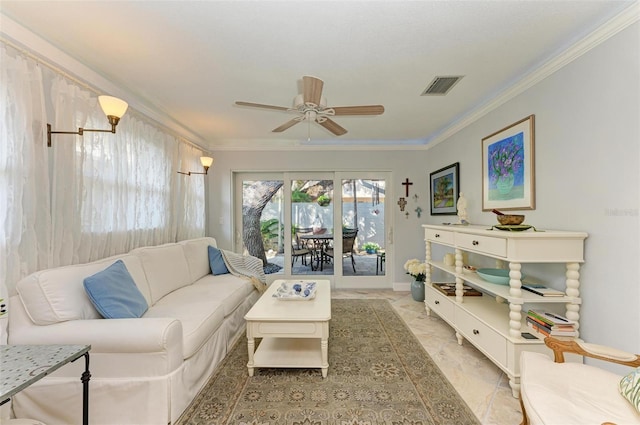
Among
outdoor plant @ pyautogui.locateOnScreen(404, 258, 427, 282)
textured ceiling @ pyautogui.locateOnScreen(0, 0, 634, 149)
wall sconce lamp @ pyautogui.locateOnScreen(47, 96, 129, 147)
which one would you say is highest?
textured ceiling @ pyautogui.locateOnScreen(0, 0, 634, 149)

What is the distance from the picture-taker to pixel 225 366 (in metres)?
2.22

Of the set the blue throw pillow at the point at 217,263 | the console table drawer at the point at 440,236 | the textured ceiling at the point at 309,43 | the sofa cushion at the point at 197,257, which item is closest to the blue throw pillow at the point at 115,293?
the sofa cushion at the point at 197,257

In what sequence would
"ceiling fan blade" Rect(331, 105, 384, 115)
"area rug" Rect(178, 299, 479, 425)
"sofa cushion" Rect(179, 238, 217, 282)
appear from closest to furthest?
1. "area rug" Rect(178, 299, 479, 425)
2. "ceiling fan blade" Rect(331, 105, 384, 115)
3. "sofa cushion" Rect(179, 238, 217, 282)

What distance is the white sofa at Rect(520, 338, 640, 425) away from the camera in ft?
3.68

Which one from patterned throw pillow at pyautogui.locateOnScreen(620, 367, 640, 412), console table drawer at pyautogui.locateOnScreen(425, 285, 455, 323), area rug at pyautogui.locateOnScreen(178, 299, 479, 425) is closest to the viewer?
patterned throw pillow at pyautogui.locateOnScreen(620, 367, 640, 412)

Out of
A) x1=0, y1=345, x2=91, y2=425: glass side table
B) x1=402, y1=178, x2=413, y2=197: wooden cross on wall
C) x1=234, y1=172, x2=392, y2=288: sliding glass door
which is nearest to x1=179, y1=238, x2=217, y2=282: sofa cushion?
x1=234, y1=172, x2=392, y2=288: sliding glass door

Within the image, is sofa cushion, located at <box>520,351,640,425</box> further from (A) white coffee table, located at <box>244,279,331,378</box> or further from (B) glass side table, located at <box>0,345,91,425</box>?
(B) glass side table, located at <box>0,345,91,425</box>

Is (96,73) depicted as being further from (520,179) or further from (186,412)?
(520,179)

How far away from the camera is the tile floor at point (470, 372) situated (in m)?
1.69

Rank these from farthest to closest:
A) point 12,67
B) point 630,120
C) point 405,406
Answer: point 405,406 < point 12,67 < point 630,120

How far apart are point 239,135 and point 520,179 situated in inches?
144

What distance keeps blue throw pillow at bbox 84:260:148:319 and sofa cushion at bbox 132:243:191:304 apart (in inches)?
16.0

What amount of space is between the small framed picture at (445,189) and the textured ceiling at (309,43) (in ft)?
3.14

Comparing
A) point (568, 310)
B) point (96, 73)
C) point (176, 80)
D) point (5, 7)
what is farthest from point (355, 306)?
point (5, 7)
